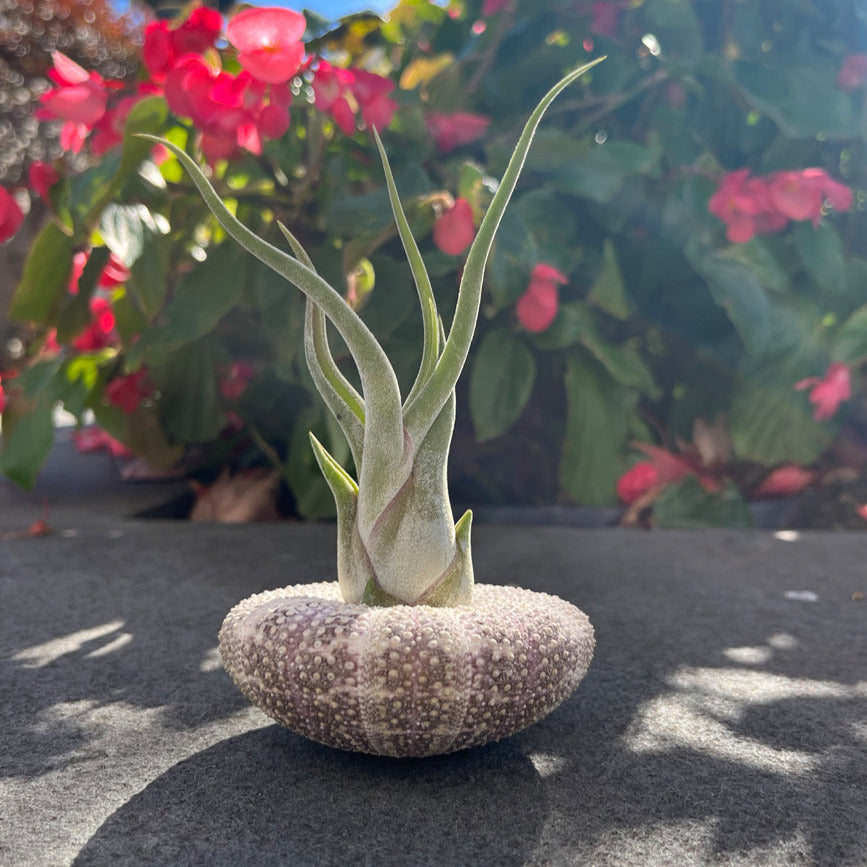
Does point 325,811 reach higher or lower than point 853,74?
lower

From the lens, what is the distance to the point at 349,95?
1.44 meters

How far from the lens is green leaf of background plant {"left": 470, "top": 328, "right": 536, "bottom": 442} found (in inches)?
63.9

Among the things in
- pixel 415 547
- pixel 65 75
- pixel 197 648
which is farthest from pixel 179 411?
pixel 415 547

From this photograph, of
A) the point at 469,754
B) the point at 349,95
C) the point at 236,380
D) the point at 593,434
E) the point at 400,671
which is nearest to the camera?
the point at 400,671

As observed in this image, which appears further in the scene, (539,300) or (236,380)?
(236,380)

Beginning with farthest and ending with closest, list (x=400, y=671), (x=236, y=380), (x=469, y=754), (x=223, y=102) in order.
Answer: (x=236, y=380), (x=223, y=102), (x=469, y=754), (x=400, y=671)

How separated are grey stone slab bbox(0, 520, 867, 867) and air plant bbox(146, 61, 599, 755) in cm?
6

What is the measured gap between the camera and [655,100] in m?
1.89

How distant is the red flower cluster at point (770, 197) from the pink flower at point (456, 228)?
1.92 ft

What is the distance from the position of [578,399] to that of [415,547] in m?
1.03

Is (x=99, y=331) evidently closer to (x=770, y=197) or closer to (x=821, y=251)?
(x=770, y=197)

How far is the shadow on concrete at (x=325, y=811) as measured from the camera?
1.99 ft

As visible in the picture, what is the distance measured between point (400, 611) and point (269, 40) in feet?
2.91

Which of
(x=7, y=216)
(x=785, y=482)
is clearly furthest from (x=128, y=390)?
(x=785, y=482)
